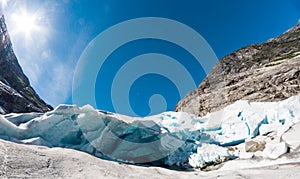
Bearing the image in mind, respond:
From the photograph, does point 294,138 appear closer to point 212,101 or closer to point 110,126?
point 110,126

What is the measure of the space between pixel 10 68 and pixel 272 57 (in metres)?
53.7

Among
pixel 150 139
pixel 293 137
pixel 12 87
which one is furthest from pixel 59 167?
pixel 12 87

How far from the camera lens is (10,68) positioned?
51688 millimetres

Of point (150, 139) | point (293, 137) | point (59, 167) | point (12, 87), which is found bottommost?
point (59, 167)

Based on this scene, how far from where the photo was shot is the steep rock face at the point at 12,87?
98.1ft

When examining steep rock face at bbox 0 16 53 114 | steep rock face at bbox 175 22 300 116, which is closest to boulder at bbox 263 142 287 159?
steep rock face at bbox 175 22 300 116

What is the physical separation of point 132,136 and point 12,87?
142ft

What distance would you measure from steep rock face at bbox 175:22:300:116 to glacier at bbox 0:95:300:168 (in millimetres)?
9508

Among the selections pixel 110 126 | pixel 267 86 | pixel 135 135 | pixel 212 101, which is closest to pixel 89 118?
pixel 110 126

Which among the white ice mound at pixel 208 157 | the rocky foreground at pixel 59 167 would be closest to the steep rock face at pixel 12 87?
the white ice mound at pixel 208 157

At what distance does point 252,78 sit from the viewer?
28875 mm

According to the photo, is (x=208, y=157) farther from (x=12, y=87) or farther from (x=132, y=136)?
(x=12, y=87)

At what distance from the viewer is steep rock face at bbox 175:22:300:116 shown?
23391mm

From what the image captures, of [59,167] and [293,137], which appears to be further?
[293,137]
